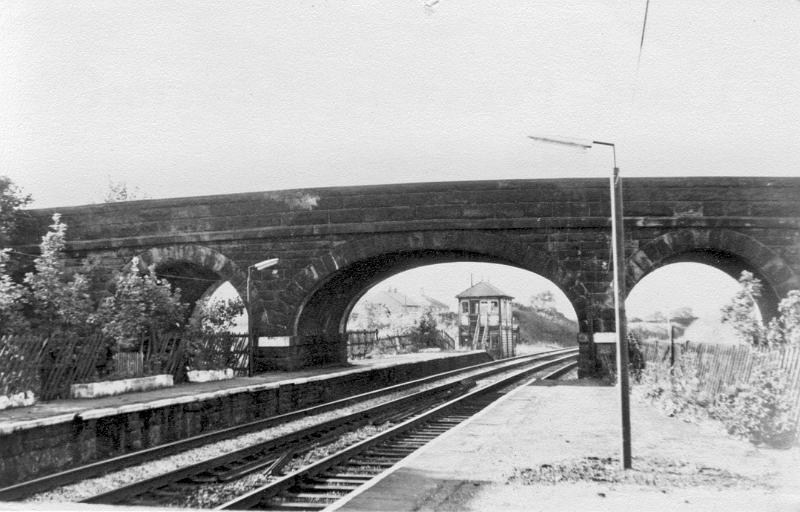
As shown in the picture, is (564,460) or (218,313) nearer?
(564,460)

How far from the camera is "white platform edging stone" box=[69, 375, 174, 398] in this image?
Answer: 12.6 m

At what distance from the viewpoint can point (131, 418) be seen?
10.2m

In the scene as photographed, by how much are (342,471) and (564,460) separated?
2751mm

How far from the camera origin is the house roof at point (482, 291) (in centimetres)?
4597

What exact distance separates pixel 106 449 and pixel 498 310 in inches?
1478

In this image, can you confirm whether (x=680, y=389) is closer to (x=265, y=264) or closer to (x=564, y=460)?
(x=564, y=460)

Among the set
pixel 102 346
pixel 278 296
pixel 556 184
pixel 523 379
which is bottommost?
pixel 523 379

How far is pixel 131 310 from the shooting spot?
1477 centimetres

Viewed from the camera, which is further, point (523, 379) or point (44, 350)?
point (523, 379)

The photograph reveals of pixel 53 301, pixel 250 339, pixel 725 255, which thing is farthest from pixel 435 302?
pixel 53 301

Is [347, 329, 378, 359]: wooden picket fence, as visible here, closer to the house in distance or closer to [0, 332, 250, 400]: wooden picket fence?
[0, 332, 250, 400]: wooden picket fence

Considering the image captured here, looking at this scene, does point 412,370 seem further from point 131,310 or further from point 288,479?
point 288,479

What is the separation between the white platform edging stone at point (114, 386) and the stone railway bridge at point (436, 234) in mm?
4490

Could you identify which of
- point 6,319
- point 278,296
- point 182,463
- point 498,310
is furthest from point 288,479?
point 498,310
